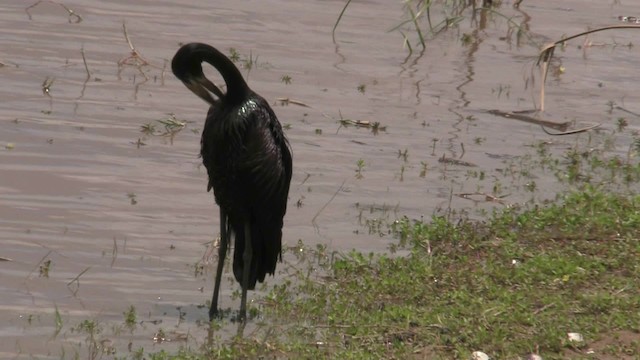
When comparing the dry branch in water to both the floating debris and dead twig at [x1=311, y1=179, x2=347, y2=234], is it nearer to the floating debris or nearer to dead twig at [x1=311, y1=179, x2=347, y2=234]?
dead twig at [x1=311, y1=179, x2=347, y2=234]

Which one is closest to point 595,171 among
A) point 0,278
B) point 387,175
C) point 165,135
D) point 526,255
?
point 387,175

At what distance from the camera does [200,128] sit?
393 inches

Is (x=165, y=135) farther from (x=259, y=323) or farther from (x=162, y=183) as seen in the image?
(x=259, y=323)

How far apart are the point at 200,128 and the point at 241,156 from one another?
3459 millimetres

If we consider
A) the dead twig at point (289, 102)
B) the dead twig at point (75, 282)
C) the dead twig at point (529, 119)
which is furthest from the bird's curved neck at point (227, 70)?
the dead twig at point (529, 119)

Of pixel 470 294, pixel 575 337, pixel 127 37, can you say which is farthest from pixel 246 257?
pixel 127 37

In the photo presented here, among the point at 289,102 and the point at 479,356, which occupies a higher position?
the point at 289,102

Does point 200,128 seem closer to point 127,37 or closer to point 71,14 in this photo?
point 127,37

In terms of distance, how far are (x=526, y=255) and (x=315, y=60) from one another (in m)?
5.19

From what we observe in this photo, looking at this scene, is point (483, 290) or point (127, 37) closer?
point (483, 290)

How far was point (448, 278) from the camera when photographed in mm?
7000

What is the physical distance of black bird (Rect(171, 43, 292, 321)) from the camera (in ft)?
21.5

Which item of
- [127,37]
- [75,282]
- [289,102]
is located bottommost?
[75,282]

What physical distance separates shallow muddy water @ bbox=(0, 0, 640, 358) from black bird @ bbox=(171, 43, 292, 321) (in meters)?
0.41
